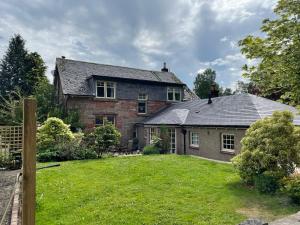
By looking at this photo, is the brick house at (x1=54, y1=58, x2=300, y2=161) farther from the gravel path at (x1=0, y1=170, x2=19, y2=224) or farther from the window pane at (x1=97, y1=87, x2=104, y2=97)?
the gravel path at (x1=0, y1=170, x2=19, y2=224)

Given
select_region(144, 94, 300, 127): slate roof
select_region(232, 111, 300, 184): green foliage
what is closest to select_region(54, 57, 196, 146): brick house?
select_region(144, 94, 300, 127): slate roof

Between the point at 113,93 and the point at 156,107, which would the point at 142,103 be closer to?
the point at 156,107

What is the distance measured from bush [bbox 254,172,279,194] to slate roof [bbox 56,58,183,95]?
1807 cm

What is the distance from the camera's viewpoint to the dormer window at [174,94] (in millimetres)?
27500

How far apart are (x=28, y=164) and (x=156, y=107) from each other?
23.7 meters

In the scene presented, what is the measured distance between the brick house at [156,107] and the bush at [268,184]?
581cm

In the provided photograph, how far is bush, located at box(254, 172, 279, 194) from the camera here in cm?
777

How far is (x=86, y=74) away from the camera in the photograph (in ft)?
81.0

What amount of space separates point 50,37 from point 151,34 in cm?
731

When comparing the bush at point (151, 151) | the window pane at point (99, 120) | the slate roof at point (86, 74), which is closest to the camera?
the bush at point (151, 151)

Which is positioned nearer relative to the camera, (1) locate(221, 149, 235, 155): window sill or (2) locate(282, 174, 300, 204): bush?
(2) locate(282, 174, 300, 204): bush

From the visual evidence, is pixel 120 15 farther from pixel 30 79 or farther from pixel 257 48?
pixel 30 79

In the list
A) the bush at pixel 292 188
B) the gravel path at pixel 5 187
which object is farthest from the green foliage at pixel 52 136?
the bush at pixel 292 188

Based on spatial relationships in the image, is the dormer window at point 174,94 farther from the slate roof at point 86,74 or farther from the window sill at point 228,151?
the window sill at point 228,151
